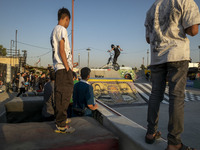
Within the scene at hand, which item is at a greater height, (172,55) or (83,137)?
(172,55)

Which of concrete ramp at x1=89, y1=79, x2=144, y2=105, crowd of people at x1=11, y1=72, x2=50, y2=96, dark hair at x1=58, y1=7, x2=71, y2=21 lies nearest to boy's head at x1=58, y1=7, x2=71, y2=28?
dark hair at x1=58, y1=7, x2=71, y2=21

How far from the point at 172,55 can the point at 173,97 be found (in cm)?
37

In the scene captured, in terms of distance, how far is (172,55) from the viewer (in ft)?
4.22

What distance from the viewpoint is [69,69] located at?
183cm

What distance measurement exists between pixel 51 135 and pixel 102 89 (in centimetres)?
599

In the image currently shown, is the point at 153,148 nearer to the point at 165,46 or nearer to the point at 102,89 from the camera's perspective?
the point at 165,46

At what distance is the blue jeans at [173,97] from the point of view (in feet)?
3.94

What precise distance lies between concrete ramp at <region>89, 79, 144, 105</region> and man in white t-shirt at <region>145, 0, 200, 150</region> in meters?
5.55

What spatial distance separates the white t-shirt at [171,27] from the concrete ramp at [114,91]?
5.65m

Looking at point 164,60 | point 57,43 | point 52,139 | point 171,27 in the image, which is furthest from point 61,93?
point 171,27

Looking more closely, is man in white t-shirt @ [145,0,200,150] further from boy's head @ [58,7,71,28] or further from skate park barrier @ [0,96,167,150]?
boy's head @ [58,7,71,28]

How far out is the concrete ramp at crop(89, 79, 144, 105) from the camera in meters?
7.13

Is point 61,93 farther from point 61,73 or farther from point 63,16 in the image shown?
point 63,16

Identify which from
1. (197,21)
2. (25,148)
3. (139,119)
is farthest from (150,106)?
(139,119)
